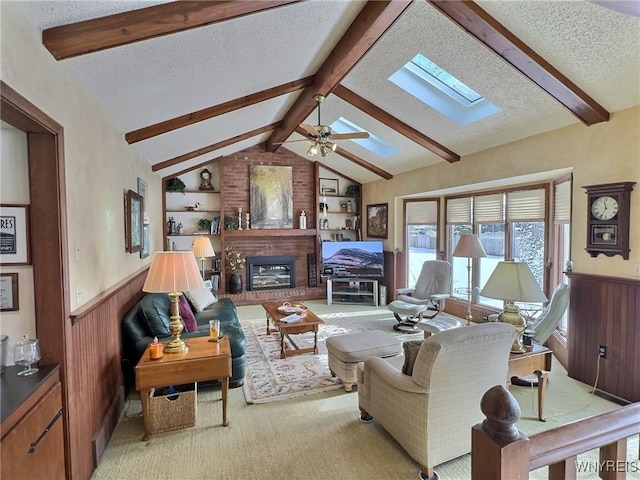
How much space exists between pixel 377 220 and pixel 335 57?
4384mm

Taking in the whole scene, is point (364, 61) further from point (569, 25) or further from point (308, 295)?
point (308, 295)

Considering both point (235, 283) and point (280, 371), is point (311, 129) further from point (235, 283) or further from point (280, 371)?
point (235, 283)

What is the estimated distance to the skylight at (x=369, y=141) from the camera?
5.58 metres

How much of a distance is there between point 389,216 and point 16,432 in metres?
6.29

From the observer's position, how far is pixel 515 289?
2.69 metres

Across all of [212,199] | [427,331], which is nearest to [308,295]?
[212,199]

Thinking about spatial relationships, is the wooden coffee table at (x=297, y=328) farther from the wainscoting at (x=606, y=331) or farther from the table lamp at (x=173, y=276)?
the wainscoting at (x=606, y=331)

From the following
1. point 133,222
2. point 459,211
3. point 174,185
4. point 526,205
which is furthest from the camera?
point 174,185

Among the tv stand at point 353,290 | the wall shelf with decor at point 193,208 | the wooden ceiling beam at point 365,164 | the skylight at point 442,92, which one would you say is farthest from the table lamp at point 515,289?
the wall shelf with decor at point 193,208

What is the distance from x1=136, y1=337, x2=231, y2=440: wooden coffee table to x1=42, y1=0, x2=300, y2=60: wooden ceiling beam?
2.03m

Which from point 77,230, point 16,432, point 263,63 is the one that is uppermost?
point 263,63

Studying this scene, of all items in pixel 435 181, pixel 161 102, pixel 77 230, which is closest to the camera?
pixel 77 230

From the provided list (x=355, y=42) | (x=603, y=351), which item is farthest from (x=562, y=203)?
(x=355, y=42)

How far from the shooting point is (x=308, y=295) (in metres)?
7.15
